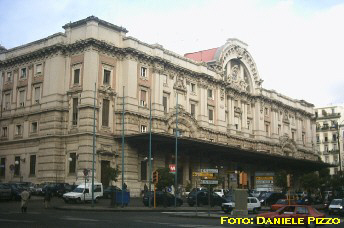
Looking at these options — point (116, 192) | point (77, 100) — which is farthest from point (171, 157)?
point (116, 192)

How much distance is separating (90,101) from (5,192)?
15.1 m

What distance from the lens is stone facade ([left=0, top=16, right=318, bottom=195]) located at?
5125 cm

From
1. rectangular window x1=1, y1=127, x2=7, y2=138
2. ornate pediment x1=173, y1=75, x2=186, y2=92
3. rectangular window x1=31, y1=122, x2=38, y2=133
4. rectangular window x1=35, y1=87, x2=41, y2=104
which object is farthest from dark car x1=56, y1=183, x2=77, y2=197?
ornate pediment x1=173, y1=75, x2=186, y2=92

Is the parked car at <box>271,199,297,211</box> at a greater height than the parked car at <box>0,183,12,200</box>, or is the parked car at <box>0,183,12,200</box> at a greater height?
the parked car at <box>0,183,12,200</box>

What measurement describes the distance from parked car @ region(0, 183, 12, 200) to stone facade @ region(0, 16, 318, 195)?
780 centimetres

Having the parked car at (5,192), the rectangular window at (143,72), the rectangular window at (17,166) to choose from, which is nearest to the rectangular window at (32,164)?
the rectangular window at (17,166)

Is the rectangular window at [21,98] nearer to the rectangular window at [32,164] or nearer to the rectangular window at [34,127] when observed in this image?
the rectangular window at [34,127]

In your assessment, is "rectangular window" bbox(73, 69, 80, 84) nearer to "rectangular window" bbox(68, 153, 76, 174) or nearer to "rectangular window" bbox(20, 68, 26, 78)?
"rectangular window" bbox(68, 153, 76, 174)

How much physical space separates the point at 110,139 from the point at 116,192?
18237 mm

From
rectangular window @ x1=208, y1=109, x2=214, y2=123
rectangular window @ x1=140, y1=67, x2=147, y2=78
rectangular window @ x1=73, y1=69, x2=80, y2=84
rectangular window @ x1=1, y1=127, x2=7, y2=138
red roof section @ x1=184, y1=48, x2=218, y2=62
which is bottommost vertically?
rectangular window @ x1=1, y1=127, x2=7, y2=138

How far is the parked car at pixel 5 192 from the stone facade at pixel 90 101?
25.6ft

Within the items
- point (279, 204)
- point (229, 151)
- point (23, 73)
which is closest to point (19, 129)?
point (23, 73)

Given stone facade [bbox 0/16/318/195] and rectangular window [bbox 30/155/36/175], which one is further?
rectangular window [bbox 30/155/36/175]

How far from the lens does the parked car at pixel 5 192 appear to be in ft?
125
